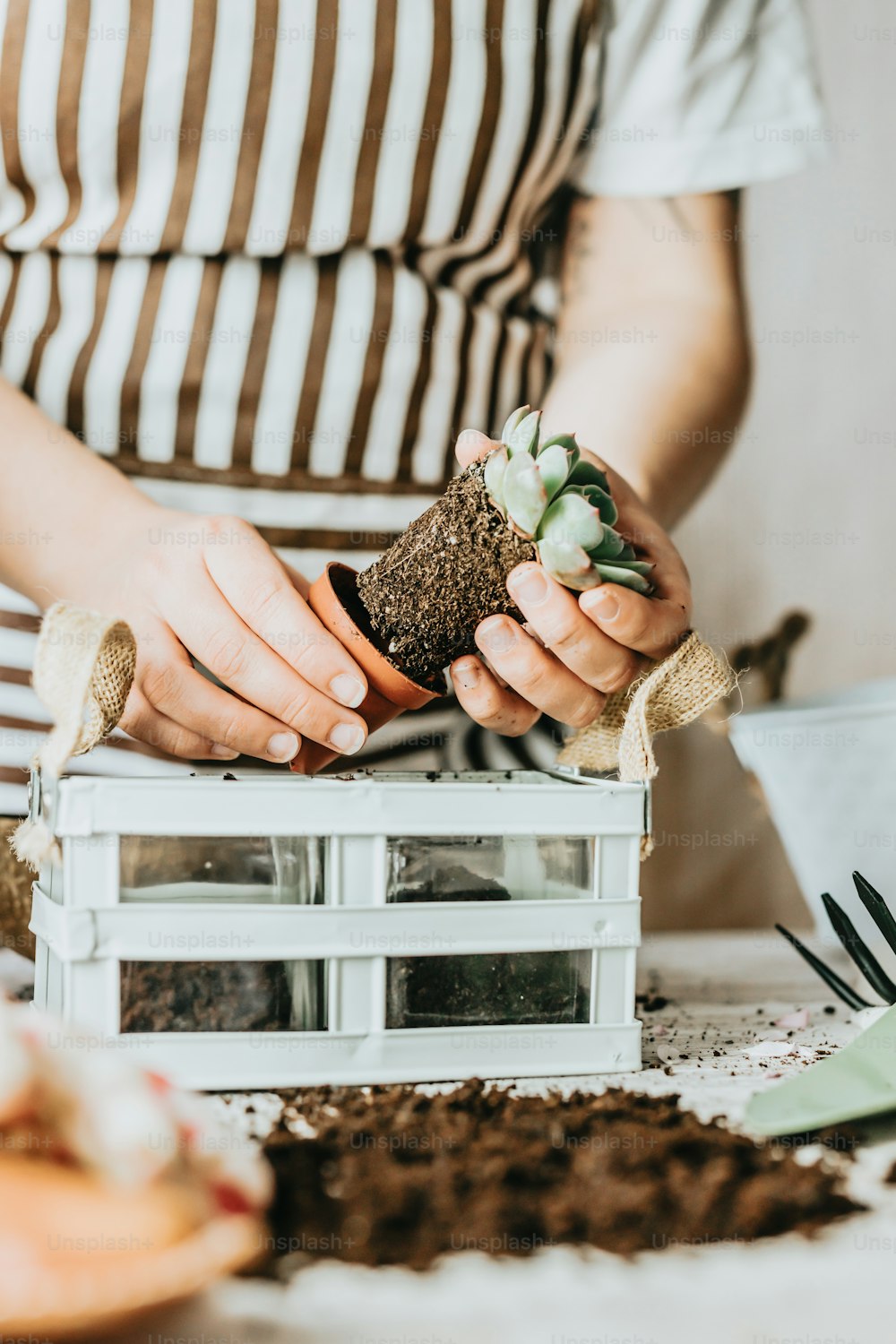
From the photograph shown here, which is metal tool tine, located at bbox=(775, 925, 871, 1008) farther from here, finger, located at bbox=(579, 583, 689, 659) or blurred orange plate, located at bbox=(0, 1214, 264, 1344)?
blurred orange plate, located at bbox=(0, 1214, 264, 1344)

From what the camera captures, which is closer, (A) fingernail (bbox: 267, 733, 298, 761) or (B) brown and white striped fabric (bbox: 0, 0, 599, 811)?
(A) fingernail (bbox: 267, 733, 298, 761)

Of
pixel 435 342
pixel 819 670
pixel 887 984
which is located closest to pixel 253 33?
pixel 435 342

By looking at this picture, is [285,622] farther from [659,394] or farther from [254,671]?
[659,394]

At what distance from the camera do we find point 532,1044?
0.58m

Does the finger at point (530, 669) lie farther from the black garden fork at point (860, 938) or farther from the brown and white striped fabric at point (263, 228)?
the brown and white striped fabric at point (263, 228)

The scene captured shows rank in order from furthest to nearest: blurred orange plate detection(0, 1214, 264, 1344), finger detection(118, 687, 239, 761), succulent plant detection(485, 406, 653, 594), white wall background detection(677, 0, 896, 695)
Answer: white wall background detection(677, 0, 896, 695) → finger detection(118, 687, 239, 761) → succulent plant detection(485, 406, 653, 594) → blurred orange plate detection(0, 1214, 264, 1344)

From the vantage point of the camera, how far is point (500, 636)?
65 cm

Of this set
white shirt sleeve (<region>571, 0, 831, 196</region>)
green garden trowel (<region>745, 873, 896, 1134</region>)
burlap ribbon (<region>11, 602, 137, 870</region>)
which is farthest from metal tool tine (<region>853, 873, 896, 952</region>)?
white shirt sleeve (<region>571, 0, 831, 196</region>)

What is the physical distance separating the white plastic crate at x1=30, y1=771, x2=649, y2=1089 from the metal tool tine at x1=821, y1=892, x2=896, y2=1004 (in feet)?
0.50

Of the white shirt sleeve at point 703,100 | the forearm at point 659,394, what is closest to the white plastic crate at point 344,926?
the forearm at point 659,394

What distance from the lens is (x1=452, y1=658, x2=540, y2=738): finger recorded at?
2.28 feet

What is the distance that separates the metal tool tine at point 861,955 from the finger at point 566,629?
0.63ft

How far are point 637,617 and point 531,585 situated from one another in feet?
0.21

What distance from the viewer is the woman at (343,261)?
2.74 feet
